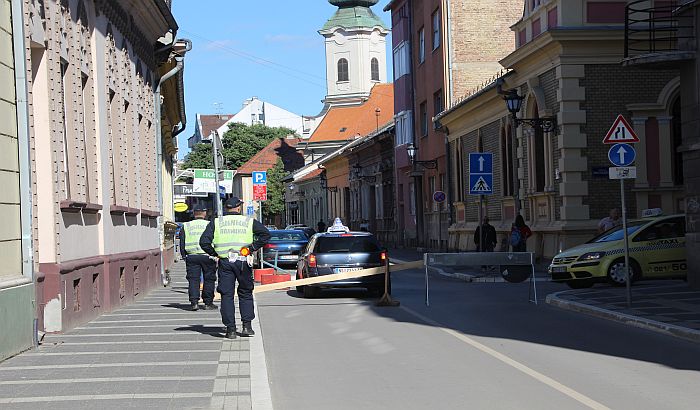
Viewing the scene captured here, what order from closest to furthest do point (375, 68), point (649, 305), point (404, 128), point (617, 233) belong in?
point (649, 305) < point (617, 233) < point (404, 128) < point (375, 68)

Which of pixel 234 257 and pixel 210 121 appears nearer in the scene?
pixel 234 257

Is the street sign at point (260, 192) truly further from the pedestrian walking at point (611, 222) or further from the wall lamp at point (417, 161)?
the pedestrian walking at point (611, 222)

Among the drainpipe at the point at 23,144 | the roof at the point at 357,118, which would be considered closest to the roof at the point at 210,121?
the roof at the point at 357,118

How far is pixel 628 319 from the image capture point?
15.9 meters

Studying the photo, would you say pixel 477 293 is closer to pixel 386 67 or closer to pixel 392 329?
pixel 392 329

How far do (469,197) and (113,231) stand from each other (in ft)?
80.6

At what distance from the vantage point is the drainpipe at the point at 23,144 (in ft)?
42.6

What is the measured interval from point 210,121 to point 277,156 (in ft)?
169

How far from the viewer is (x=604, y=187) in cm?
3000

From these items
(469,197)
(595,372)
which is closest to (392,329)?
(595,372)

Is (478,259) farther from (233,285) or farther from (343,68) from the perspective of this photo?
(343,68)

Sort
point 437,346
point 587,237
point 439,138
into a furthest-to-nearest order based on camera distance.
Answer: point 439,138, point 587,237, point 437,346

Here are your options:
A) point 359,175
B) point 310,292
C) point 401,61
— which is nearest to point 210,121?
point 359,175

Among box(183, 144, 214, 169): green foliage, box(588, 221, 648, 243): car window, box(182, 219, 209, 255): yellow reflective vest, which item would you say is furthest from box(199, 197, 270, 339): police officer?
box(183, 144, 214, 169): green foliage
